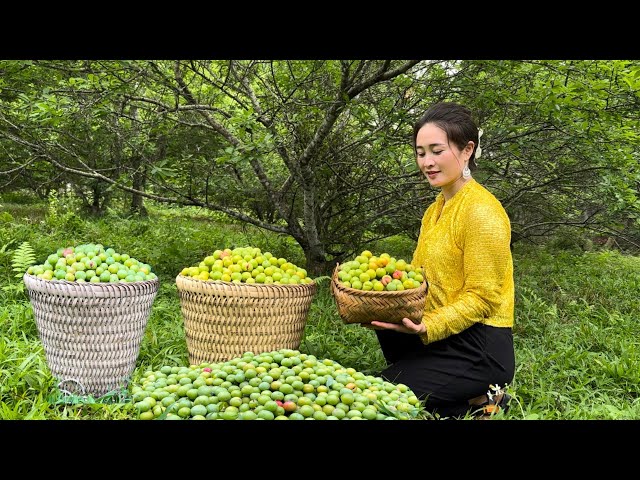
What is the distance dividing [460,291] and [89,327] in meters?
1.82

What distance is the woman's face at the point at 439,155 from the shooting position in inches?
107

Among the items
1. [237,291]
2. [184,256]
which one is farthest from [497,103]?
[184,256]

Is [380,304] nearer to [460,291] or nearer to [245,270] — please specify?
[460,291]

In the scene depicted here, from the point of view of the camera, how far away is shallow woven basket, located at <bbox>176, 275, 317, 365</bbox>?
9.22ft

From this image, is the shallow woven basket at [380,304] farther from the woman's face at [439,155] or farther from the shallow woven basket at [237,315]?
the woman's face at [439,155]

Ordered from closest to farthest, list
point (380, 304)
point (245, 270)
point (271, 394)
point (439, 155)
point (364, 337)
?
1. point (271, 394)
2. point (380, 304)
3. point (439, 155)
4. point (245, 270)
5. point (364, 337)

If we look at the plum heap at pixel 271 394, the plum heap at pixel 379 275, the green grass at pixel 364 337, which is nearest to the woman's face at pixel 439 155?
the plum heap at pixel 379 275

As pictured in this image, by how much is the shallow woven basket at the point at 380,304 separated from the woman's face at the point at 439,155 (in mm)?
611

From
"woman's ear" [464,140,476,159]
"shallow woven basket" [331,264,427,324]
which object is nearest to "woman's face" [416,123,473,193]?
"woman's ear" [464,140,476,159]

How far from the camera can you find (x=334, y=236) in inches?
235

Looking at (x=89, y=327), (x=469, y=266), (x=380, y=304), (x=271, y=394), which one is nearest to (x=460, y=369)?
(x=469, y=266)

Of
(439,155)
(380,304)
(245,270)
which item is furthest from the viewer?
(245,270)

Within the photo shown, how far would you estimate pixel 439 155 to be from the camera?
2.73 metres

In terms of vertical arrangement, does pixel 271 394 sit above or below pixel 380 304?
below
